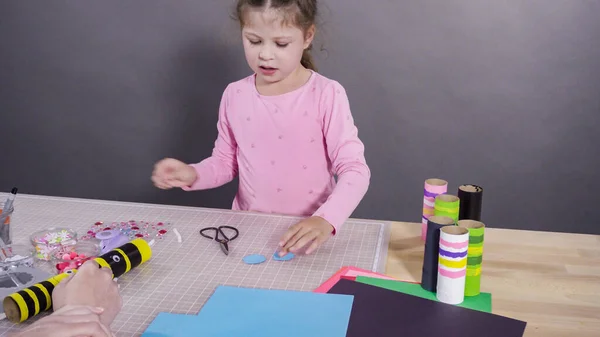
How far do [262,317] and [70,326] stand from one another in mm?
284

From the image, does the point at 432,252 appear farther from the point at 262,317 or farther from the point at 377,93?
the point at 377,93

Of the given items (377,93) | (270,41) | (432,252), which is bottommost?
(377,93)

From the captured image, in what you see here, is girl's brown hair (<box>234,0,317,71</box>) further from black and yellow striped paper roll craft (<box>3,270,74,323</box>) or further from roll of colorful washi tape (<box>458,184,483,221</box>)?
black and yellow striped paper roll craft (<box>3,270,74,323</box>)

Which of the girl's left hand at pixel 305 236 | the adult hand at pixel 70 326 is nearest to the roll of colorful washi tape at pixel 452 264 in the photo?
the girl's left hand at pixel 305 236

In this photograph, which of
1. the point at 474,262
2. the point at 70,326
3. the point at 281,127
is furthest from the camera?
the point at 281,127

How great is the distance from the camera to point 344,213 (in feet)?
4.32

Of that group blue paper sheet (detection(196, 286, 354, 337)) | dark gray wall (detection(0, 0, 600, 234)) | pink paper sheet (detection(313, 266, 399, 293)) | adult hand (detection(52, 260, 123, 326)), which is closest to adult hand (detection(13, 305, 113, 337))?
adult hand (detection(52, 260, 123, 326))

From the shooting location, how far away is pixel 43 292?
980mm

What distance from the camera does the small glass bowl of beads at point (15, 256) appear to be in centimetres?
113

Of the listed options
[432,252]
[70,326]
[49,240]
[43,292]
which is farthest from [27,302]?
[432,252]

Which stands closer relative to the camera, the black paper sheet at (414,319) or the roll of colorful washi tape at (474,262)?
the black paper sheet at (414,319)

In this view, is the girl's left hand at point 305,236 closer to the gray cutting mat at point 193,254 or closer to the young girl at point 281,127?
the gray cutting mat at point 193,254

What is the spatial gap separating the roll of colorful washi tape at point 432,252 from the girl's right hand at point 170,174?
655 millimetres

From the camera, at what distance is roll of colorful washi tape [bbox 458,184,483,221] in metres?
1.19
